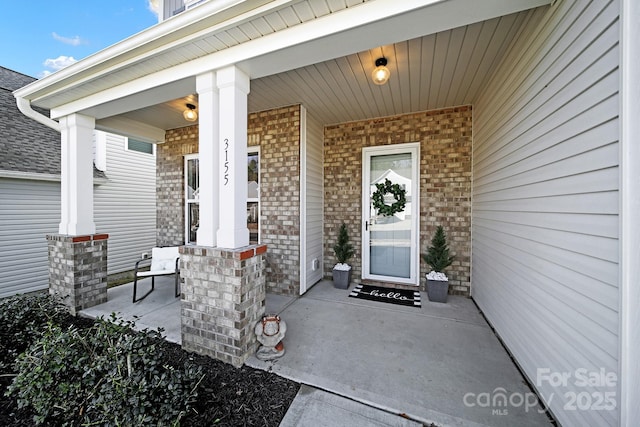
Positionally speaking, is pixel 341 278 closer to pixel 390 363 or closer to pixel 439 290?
pixel 439 290

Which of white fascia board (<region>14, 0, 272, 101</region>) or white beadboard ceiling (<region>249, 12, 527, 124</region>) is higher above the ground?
white beadboard ceiling (<region>249, 12, 527, 124</region>)

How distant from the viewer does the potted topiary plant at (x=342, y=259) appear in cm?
387

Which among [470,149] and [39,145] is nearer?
[470,149]

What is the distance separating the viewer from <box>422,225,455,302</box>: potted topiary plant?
10.9ft

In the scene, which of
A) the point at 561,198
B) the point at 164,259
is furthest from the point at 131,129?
the point at 561,198

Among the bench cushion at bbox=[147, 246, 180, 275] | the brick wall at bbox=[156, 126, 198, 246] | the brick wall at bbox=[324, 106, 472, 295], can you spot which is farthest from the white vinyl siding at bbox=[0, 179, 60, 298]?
the brick wall at bbox=[324, 106, 472, 295]

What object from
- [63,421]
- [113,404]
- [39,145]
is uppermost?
[39,145]

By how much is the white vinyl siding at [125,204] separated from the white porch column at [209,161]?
5411mm

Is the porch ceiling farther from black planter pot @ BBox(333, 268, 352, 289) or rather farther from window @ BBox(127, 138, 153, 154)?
window @ BBox(127, 138, 153, 154)

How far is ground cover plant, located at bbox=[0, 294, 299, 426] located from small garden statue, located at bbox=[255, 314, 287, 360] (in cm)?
17

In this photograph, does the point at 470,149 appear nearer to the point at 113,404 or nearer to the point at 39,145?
the point at 113,404

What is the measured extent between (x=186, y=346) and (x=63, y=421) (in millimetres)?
819

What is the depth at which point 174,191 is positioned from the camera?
185 inches

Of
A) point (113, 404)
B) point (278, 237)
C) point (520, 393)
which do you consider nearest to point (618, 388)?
point (520, 393)
